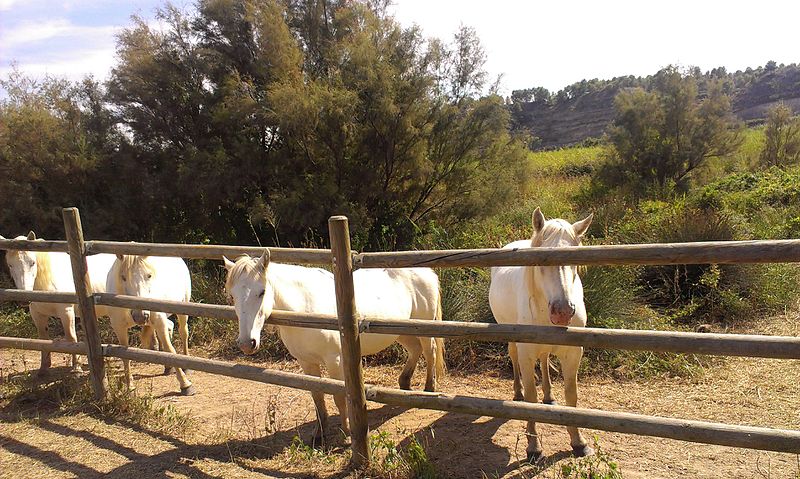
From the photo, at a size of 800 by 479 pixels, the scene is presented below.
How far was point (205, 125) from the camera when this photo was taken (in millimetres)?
9312

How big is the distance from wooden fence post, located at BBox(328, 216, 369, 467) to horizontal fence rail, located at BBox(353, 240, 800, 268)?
148 millimetres

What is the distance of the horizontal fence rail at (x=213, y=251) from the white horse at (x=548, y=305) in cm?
148

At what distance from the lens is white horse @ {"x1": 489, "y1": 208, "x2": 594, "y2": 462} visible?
3.11 m

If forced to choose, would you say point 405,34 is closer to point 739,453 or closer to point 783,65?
point 739,453

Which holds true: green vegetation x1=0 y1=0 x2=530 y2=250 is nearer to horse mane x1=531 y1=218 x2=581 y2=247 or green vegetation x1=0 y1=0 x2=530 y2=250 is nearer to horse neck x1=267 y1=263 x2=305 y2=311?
horse neck x1=267 y1=263 x2=305 y2=311

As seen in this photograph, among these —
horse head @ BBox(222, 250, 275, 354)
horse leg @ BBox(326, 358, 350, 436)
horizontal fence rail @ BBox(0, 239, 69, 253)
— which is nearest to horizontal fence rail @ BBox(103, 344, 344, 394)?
horse leg @ BBox(326, 358, 350, 436)

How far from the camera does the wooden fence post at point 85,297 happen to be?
183 inches

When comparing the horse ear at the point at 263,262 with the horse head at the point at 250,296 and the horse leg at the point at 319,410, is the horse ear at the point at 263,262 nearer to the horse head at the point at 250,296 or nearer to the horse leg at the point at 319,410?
the horse head at the point at 250,296

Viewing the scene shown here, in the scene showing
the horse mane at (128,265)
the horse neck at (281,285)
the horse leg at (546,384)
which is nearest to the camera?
the horse neck at (281,285)

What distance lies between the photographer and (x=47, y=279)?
6074 millimetres

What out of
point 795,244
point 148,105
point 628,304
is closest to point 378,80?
point 148,105

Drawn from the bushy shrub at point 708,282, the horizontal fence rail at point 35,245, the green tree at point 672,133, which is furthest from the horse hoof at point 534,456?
the green tree at point 672,133

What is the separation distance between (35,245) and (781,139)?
20.9m

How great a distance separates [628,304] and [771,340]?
372 centimetres
